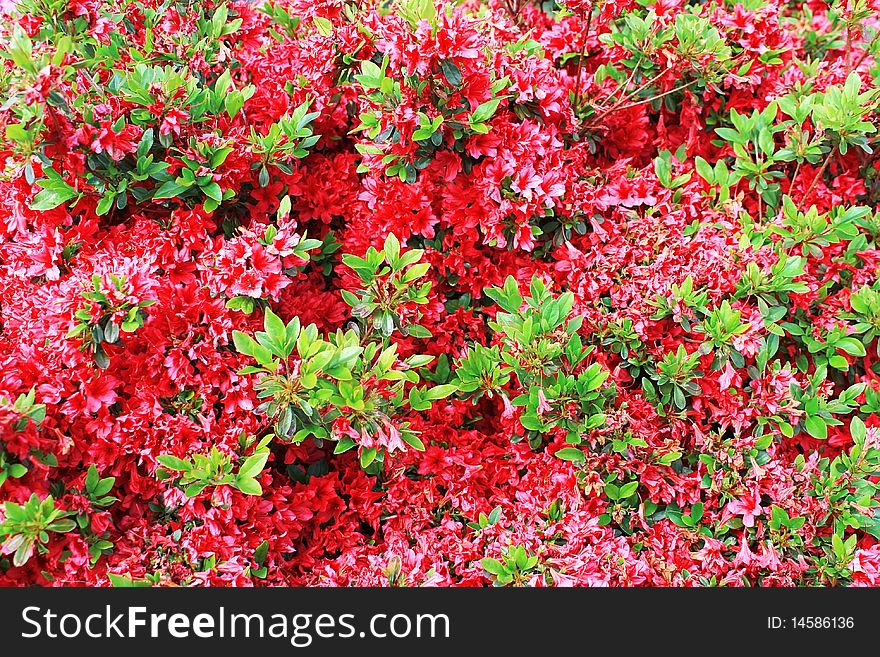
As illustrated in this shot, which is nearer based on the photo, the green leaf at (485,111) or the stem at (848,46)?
the green leaf at (485,111)

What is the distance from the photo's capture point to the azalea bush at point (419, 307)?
6.59 feet

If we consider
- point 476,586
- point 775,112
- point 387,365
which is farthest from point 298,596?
point 775,112

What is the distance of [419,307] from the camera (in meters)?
2.29

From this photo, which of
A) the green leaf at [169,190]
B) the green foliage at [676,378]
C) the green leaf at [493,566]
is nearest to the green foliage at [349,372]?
the green leaf at [493,566]

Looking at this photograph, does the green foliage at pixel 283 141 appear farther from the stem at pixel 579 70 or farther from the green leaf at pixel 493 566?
the green leaf at pixel 493 566

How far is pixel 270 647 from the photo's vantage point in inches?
78.1

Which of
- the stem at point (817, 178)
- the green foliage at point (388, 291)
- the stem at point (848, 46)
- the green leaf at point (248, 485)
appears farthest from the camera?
the stem at point (848, 46)

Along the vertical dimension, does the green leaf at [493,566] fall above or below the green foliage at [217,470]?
below

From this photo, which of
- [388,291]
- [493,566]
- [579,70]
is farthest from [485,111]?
[493,566]

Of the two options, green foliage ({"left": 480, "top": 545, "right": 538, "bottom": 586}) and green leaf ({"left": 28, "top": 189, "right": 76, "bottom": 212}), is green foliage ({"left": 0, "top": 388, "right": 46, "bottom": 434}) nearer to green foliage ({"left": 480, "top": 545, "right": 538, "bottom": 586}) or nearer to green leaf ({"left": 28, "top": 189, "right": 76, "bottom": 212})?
green leaf ({"left": 28, "top": 189, "right": 76, "bottom": 212})

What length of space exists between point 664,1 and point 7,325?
2435 millimetres

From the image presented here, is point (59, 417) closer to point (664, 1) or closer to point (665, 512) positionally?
point (665, 512)

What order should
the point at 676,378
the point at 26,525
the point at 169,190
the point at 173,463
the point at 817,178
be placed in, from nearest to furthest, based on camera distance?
1. the point at 26,525
2. the point at 173,463
3. the point at 169,190
4. the point at 676,378
5. the point at 817,178

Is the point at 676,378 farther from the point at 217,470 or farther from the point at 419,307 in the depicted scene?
the point at 217,470
